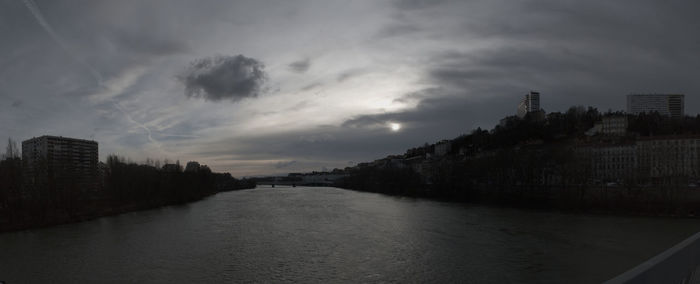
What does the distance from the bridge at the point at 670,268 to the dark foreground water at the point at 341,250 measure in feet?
27.7

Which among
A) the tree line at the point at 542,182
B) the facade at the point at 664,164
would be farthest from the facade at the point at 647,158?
the tree line at the point at 542,182

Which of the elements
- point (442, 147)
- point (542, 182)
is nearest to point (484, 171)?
point (542, 182)

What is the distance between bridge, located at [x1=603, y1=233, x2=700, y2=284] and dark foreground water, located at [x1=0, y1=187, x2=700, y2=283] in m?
8.46

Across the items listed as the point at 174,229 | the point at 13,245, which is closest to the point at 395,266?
the point at 174,229

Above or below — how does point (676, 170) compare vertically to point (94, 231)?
above

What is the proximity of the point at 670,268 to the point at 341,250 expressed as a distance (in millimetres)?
14606

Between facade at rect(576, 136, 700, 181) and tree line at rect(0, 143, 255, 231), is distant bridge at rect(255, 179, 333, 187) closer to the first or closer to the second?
facade at rect(576, 136, 700, 181)

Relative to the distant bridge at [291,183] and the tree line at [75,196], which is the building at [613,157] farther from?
the distant bridge at [291,183]

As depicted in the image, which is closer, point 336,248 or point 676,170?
point 336,248

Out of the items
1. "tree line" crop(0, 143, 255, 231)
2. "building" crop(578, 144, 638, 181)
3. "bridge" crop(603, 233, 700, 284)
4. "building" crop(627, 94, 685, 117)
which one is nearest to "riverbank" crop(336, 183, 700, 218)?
"building" crop(578, 144, 638, 181)

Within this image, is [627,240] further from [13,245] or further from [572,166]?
[13,245]

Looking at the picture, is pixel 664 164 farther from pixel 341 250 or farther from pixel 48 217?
pixel 48 217

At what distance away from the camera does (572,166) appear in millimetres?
38312

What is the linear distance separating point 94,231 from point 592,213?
107ft
